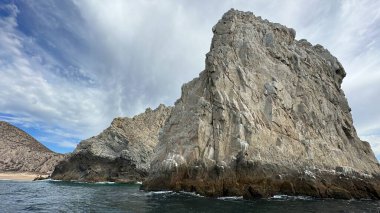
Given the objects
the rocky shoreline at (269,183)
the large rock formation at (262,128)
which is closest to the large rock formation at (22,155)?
the large rock formation at (262,128)

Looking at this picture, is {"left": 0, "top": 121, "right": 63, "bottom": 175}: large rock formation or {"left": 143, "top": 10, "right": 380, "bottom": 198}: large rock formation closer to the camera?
{"left": 143, "top": 10, "right": 380, "bottom": 198}: large rock formation

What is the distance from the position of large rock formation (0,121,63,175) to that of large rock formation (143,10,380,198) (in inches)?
3782

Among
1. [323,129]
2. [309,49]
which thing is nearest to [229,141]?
[323,129]

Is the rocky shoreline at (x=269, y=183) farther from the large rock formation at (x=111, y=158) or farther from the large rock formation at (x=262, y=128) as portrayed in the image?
the large rock formation at (x=111, y=158)

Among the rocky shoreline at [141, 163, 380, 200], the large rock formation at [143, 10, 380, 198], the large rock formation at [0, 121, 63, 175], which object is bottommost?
the rocky shoreline at [141, 163, 380, 200]

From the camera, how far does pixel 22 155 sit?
448ft

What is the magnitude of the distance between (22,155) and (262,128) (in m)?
121

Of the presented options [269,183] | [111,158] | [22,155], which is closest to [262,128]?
[269,183]

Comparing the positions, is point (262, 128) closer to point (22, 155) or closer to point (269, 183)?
point (269, 183)

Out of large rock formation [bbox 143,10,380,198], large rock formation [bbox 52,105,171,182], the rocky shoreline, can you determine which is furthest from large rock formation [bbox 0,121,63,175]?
the rocky shoreline

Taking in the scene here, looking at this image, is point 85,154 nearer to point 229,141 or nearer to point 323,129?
point 229,141

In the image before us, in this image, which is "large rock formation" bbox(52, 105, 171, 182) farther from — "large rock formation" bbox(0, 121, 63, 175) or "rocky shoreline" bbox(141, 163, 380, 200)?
"rocky shoreline" bbox(141, 163, 380, 200)

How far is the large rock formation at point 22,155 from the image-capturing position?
426 feet

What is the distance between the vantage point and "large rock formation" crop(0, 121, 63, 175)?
130 m
